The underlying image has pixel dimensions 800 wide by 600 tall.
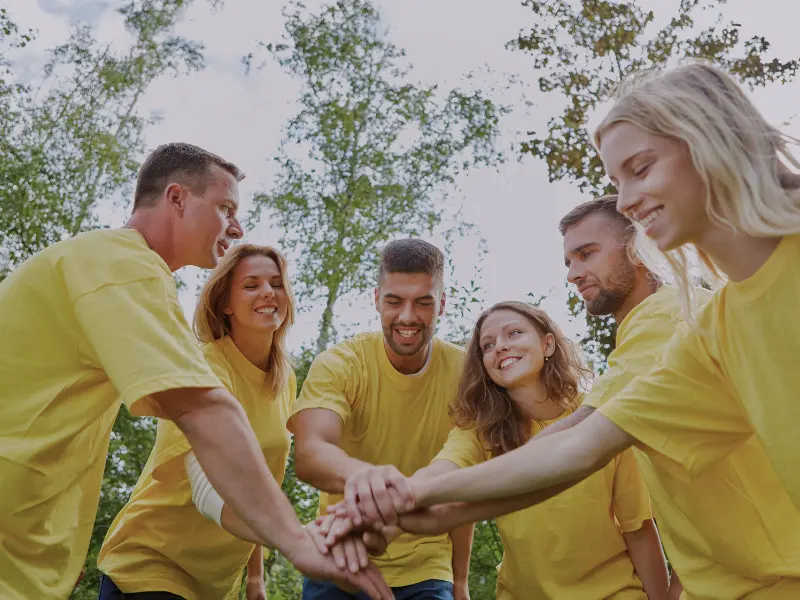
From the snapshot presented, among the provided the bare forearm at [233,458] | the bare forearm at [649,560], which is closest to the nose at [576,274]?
the bare forearm at [649,560]

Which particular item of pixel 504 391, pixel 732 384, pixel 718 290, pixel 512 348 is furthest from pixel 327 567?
pixel 718 290

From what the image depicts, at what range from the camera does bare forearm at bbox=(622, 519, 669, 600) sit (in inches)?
151

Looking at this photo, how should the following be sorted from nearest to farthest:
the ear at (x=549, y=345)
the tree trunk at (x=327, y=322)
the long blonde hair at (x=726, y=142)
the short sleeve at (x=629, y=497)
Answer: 1. the long blonde hair at (x=726, y=142)
2. the short sleeve at (x=629, y=497)
3. the ear at (x=549, y=345)
4. the tree trunk at (x=327, y=322)

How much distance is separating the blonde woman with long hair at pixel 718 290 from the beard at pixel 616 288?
1157 mm

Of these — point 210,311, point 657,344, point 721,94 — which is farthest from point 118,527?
point 721,94

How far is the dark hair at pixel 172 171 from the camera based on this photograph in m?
3.51

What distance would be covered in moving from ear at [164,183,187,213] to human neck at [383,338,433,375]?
1.47 meters

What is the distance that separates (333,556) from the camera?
3365mm

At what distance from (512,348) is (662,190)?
183cm

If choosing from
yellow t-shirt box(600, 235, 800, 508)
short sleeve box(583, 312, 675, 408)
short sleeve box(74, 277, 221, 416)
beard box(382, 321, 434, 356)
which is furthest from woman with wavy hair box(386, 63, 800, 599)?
beard box(382, 321, 434, 356)

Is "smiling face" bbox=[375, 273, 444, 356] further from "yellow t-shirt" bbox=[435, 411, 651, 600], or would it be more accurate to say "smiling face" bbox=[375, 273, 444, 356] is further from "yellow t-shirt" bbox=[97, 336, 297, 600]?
"yellow t-shirt" bbox=[97, 336, 297, 600]

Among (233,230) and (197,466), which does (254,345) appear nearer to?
(233,230)

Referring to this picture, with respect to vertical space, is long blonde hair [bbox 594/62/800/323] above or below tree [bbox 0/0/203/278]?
below

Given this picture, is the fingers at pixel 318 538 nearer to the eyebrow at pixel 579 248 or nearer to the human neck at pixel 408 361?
the human neck at pixel 408 361
